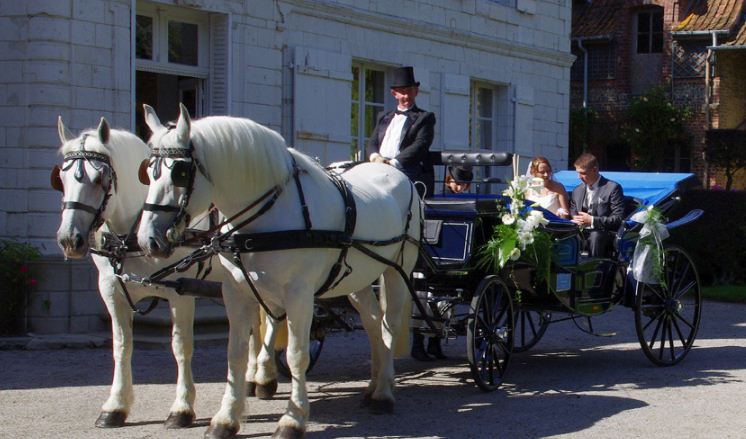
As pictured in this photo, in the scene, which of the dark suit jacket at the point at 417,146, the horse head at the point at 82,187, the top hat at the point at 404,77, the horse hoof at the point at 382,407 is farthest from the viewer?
the top hat at the point at 404,77

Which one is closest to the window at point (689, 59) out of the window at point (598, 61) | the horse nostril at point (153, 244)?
the window at point (598, 61)

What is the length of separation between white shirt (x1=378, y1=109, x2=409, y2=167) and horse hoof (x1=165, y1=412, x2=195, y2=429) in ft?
9.46

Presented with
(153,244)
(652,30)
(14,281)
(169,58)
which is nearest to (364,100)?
(169,58)

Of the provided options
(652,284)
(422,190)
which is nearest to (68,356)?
(422,190)

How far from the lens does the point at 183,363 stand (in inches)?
264

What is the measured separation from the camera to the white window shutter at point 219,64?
38.9 ft

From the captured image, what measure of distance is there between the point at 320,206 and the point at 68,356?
4.09 metres

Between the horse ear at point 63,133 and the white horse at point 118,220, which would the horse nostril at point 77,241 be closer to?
the white horse at point 118,220

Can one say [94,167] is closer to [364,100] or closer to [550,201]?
[550,201]

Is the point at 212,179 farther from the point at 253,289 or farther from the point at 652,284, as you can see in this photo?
the point at 652,284

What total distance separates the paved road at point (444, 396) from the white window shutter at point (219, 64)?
9.85 feet

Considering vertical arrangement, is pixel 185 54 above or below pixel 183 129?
above

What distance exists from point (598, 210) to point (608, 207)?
9 cm

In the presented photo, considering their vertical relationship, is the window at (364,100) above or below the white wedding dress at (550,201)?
above
